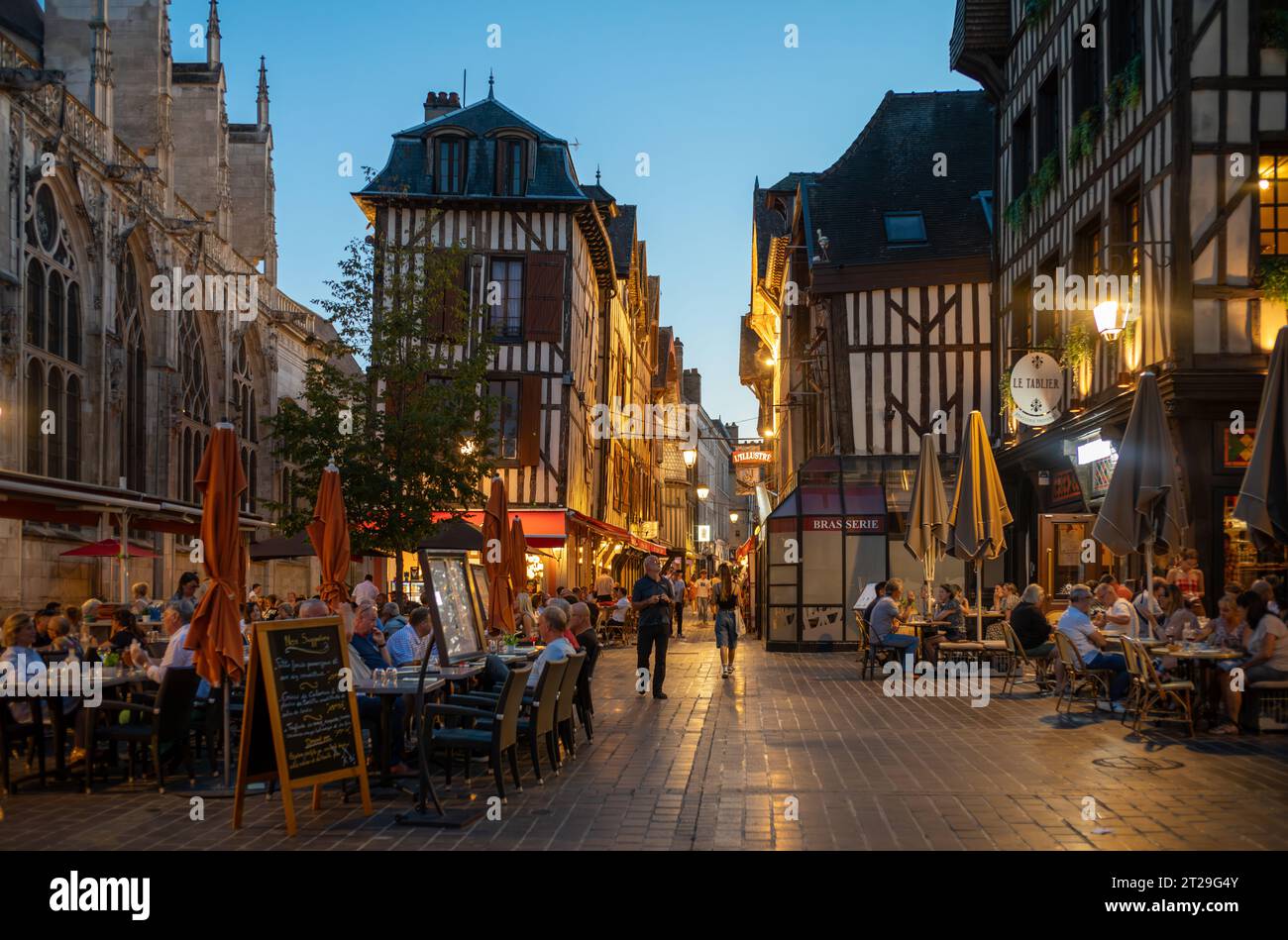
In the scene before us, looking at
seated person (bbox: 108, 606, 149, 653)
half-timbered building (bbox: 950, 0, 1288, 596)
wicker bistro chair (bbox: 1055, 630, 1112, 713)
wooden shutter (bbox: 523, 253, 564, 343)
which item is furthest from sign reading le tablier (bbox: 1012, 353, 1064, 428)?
wooden shutter (bbox: 523, 253, 564, 343)

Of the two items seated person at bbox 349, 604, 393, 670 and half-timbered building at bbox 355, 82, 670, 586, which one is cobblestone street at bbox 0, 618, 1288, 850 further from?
half-timbered building at bbox 355, 82, 670, 586

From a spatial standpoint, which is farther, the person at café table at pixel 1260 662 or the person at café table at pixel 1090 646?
the person at café table at pixel 1090 646

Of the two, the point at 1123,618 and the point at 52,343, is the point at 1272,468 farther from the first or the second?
the point at 52,343

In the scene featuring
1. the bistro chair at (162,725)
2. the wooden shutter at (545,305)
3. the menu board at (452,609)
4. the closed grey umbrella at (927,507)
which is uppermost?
the wooden shutter at (545,305)

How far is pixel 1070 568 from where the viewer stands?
769 inches

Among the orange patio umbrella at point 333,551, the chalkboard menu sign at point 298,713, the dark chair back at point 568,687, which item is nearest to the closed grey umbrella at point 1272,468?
the dark chair back at point 568,687

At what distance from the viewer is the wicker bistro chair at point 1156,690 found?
33.9 ft

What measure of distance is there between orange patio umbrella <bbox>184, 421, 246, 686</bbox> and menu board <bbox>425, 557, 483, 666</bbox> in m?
1.26

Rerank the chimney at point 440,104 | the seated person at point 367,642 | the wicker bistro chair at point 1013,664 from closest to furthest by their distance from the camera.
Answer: the seated person at point 367,642, the wicker bistro chair at point 1013,664, the chimney at point 440,104

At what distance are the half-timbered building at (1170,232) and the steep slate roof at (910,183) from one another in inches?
250

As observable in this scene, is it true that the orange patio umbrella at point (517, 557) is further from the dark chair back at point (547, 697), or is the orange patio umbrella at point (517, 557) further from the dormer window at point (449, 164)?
the dormer window at point (449, 164)
